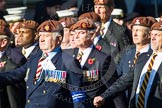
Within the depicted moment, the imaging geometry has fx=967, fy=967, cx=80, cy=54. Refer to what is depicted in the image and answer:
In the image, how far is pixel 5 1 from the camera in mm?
16594

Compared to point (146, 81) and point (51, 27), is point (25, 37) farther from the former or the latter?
point (146, 81)

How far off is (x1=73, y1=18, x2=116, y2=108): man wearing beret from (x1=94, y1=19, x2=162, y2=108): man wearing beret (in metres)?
0.35

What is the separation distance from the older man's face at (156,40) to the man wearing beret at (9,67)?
6.04 ft

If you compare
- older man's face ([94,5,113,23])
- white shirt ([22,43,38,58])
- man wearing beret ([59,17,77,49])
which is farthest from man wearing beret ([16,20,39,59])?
older man's face ([94,5,113,23])

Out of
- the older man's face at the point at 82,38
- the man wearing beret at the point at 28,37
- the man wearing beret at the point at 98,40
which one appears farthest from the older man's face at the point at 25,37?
the older man's face at the point at 82,38

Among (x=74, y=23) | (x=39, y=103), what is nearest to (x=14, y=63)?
(x=74, y=23)

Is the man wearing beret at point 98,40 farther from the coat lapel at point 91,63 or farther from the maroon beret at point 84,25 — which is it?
the coat lapel at point 91,63

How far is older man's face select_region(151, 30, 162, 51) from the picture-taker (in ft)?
34.8

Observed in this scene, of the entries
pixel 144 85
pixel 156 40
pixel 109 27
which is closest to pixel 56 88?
pixel 144 85

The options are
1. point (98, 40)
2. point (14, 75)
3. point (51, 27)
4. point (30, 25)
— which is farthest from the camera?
point (30, 25)

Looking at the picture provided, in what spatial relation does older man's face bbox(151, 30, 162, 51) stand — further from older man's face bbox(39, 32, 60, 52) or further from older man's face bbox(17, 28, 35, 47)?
older man's face bbox(17, 28, 35, 47)

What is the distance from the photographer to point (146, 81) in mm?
10477

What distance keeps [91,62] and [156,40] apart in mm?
924

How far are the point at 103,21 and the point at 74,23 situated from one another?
92cm
